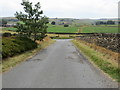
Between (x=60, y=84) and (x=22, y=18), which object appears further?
(x=22, y=18)

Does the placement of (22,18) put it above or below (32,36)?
above

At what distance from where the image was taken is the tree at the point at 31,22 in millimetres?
28797

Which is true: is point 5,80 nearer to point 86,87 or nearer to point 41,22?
point 86,87

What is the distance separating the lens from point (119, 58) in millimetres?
13102

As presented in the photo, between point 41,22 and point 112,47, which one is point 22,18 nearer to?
point 41,22

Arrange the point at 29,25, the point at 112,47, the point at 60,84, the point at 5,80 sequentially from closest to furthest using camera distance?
the point at 60,84
the point at 5,80
the point at 112,47
the point at 29,25

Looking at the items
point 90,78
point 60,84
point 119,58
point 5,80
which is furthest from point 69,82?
point 119,58

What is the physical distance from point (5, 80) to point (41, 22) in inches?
859

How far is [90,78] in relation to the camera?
876 centimetres

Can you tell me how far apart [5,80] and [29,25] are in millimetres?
21518

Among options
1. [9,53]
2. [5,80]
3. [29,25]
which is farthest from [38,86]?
[29,25]

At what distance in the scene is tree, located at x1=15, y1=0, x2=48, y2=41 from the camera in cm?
2880

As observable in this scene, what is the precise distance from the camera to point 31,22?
29.1 m

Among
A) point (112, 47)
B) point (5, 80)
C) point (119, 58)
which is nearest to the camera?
point (5, 80)
